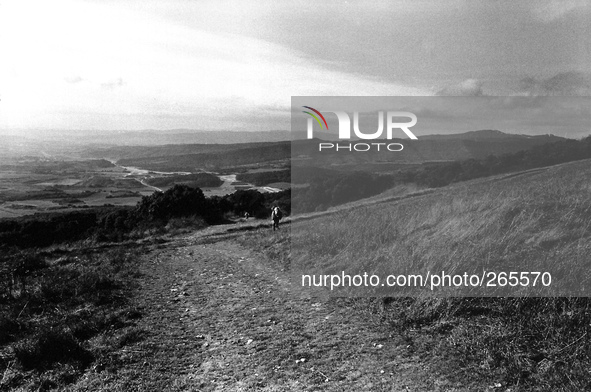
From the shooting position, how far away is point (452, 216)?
10.4 m

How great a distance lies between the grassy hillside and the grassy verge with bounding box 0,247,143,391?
457 cm

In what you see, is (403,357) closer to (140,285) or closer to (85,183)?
(140,285)

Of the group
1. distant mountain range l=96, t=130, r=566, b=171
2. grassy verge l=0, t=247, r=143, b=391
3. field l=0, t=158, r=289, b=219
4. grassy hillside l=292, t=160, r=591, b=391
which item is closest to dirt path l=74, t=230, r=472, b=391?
grassy verge l=0, t=247, r=143, b=391

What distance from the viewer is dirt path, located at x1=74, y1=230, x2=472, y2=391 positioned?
505 cm

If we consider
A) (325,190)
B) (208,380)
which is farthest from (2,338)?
(325,190)

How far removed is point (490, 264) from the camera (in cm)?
730

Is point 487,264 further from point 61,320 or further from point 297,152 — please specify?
point 297,152

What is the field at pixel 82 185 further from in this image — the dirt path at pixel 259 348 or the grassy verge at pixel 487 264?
the dirt path at pixel 259 348

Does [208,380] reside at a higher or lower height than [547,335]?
lower

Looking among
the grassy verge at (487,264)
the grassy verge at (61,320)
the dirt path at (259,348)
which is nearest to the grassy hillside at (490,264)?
the grassy verge at (487,264)

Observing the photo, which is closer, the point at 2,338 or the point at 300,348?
the point at 300,348

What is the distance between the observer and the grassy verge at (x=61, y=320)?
5.81 meters

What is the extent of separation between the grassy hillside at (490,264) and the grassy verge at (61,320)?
15.0 feet

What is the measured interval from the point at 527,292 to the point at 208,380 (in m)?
4.97
